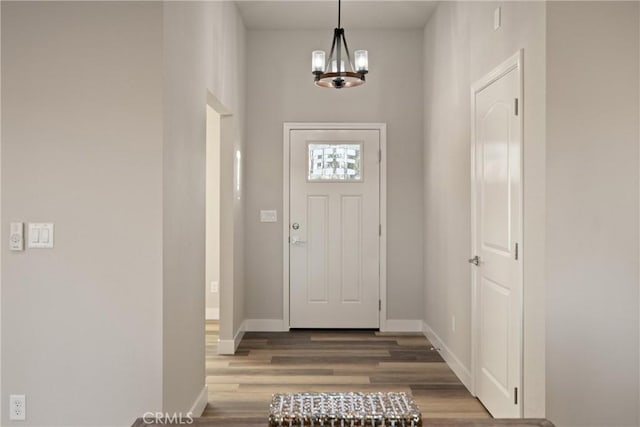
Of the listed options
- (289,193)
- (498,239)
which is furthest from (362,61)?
(289,193)

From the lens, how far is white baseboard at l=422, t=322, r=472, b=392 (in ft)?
12.8

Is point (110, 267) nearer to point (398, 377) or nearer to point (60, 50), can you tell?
point (60, 50)

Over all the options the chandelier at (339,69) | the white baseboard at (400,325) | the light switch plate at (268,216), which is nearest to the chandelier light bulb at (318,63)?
the chandelier at (339,69)

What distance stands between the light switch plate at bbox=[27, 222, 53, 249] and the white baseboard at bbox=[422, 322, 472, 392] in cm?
279

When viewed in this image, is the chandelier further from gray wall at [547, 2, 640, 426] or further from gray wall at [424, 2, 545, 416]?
gray wall at [547, 2, 640, 426]

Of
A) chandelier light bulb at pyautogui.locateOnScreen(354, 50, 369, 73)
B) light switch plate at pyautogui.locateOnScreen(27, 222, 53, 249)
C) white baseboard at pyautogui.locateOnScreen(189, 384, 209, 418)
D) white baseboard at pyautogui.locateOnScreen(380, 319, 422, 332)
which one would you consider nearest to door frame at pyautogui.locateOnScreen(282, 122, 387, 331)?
white baseboard at pyautogui.locateOnScreen(380, 319, 422, 332)

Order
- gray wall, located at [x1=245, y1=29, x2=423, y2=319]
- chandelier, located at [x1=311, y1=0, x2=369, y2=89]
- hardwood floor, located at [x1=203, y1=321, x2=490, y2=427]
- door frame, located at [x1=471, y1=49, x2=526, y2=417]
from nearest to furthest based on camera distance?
1. door frame, located at [x1=471, y1=49, x2=526, y2=417]
2. hardwood floor, located at [x1=203, y1=321, x2=490, y2=427]
3. chandelier, located at [x1=311, y1=0, x2=369, y2=89]
4. gray wall, located at [x1=245, y1=29, x2=423, y2=319]

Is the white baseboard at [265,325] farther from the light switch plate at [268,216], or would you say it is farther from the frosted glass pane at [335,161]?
the frosted glass pane at [335,161]

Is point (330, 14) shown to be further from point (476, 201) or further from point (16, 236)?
point (16, 236)

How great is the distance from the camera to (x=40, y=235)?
2520mm

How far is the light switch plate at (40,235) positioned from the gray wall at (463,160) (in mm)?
2269

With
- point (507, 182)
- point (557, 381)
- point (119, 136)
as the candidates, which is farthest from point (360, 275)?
point (119, 136)

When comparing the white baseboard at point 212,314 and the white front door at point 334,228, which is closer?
the white front door at point 334,228

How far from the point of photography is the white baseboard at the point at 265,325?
5.56 meters
